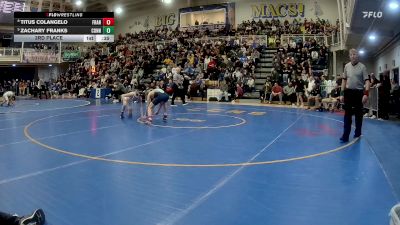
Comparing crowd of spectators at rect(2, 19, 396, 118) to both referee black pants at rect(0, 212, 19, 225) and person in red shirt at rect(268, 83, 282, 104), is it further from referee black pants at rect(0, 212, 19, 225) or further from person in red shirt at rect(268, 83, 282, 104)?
referee black pants at rect(0, 212, 19, 225)

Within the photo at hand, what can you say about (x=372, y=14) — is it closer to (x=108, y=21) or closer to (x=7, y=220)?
(x=7, y=220)

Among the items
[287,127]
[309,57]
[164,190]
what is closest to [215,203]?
[164,190]

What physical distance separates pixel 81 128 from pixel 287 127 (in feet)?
17.0

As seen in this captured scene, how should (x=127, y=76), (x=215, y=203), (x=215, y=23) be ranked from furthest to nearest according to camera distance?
(x=215, y=23), (x=127, y=76), (x=215, y=203)

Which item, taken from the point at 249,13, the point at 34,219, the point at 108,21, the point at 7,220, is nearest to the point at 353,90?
the point at 34,219

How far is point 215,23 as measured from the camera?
100 feet

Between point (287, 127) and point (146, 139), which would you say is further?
point (287, 127)

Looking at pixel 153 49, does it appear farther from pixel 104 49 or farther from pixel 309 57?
pixel 309 57

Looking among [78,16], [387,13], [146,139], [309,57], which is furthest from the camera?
[309,57]

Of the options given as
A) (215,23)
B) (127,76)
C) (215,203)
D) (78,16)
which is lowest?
(215,203)
